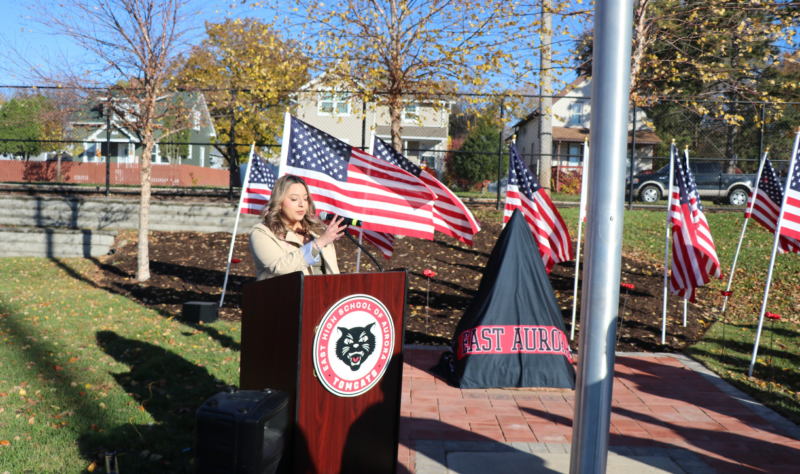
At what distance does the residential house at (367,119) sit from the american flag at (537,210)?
204 cm

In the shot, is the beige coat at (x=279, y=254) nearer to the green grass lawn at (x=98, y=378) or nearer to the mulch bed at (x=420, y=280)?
the green grass lawn at (x=98, y=378)

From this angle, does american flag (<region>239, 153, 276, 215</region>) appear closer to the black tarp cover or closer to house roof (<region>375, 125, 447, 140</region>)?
the black tarp cover

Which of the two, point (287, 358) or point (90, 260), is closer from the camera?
point (287, 358)

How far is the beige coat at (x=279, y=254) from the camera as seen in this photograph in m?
3.28

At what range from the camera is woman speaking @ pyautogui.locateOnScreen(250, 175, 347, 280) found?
331 cm

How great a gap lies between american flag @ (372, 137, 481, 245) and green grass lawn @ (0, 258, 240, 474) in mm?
2742

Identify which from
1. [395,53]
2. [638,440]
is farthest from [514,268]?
[395,53]

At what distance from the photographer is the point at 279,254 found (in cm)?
342

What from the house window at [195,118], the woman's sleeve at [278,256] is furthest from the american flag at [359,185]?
the house window at [195,118]

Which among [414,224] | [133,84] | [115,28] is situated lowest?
[414,224]

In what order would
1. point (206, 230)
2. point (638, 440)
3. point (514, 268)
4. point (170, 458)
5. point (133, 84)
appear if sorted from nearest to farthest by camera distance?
point (170, 458), point (638, 440), point (514, 268), point (133, 84), point (206, 230)

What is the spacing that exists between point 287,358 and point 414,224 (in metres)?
3.22

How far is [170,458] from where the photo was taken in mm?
3555

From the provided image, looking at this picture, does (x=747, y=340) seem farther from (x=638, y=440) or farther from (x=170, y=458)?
(x=170, y=458)
